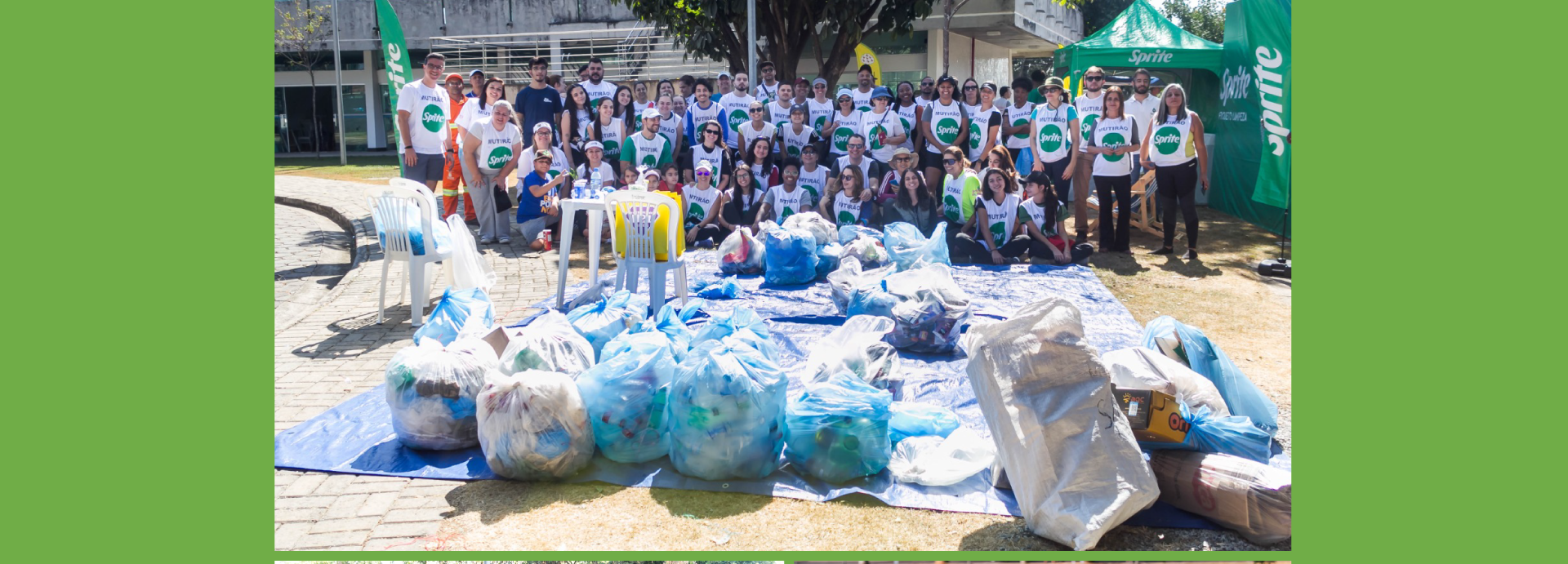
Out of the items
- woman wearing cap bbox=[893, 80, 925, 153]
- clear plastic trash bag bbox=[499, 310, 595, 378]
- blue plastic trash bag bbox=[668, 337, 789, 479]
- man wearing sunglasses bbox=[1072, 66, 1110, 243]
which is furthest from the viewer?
woman wearing cap bbox=[893, 80, 925, 153]

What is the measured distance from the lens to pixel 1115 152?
8.71m

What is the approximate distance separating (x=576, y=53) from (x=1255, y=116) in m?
16.3

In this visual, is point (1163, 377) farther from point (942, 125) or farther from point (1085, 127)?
point (942, 125)

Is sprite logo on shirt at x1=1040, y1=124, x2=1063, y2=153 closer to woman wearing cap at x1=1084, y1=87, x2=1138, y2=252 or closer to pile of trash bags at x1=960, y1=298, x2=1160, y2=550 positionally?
woman wearing cap at x1=1084, y1=87, x2=1138, y2=252

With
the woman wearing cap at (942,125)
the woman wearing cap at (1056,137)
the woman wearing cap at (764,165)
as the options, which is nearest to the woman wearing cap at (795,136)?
the woman wearing cap at (764,165)

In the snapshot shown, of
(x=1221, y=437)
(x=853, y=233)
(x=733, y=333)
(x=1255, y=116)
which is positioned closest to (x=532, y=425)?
(x=733, y=333)

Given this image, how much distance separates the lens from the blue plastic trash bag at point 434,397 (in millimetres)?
3846

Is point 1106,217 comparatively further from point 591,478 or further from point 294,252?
point 294,252

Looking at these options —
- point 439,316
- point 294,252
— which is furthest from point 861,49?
point 439,316

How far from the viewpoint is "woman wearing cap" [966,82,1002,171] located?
31.9ft

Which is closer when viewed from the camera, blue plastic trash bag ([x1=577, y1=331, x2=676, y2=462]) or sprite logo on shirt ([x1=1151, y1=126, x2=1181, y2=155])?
blue plastic trash bag ([x1=577, y1=331, x2=676, y2=462])

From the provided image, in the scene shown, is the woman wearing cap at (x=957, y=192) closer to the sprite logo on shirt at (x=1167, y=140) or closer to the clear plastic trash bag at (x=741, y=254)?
the sprite logo on shirt at (x=1167, y=140)

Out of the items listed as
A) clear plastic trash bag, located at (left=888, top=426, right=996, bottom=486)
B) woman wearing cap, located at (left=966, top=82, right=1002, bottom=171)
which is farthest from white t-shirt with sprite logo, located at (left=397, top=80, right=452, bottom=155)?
clear plastic trash bag, located at (left=888, top=426, right=996, bottom=486)

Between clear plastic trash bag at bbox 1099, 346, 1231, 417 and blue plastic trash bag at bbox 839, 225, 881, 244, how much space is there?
13.8ft
